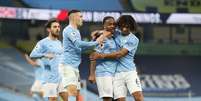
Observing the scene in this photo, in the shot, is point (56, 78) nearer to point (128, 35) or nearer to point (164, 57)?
point (128, 35)

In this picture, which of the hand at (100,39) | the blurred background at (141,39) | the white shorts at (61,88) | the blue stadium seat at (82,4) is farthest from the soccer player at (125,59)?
the blue stadium seat at (82,4)

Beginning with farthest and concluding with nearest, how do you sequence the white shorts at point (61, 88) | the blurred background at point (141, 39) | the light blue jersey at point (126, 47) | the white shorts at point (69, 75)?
1. the blurred background at point (141, 39)
2. the white shorts at point (61, 88)
3. the white shorts at point (69, 75)
4. the light blue jersey at point (126, 47)

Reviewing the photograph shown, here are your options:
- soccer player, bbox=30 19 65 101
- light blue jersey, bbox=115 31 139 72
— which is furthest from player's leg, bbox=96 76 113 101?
soccer player, bbox=30 19 65 101

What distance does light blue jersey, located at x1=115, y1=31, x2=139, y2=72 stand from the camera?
7723mm

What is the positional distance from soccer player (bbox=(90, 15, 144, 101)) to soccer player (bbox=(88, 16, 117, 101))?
69 millimetres

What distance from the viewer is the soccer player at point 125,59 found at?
7.65 meters

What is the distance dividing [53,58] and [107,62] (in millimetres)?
1632

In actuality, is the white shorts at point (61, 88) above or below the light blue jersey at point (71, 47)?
below

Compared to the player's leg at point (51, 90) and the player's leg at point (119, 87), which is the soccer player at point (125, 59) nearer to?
the player's leg at point (119, 87)

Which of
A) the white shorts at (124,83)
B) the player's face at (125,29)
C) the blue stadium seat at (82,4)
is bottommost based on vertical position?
the white shorts at (124,83)

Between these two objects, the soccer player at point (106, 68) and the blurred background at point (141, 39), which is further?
the blurred background at point (141, 39)

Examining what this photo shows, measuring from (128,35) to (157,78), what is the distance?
10.6 meters

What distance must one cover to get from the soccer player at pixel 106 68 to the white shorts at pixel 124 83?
0.25 ft

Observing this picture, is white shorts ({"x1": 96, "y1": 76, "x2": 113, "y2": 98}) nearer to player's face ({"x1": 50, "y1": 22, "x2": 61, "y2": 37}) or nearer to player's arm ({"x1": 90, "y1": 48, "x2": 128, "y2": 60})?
player's arm ({"x1": 90, "y1": 48, "x2": 128, "y2": 60})
